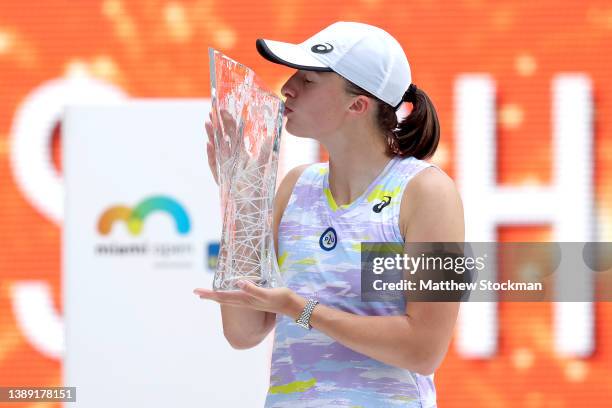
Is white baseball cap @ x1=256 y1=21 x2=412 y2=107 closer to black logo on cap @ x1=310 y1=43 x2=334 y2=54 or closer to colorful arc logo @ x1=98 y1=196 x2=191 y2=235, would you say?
black logo on cap @ x1=310 y1=43 x2=334 y2=54

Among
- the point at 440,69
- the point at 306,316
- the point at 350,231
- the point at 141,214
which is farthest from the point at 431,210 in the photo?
the point at 440,69

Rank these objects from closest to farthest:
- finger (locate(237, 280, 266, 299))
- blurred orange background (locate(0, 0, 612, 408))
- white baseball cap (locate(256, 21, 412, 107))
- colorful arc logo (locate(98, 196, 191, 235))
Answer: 1. finger (locate(237, 280, 266, 299))
2. white baseball cap (locate(256, 21, 412, 107))
3. colorful arc logo (locate(98, 196, 191, 235))
4. blurred orange background (locate(0, 0, 612, 408))

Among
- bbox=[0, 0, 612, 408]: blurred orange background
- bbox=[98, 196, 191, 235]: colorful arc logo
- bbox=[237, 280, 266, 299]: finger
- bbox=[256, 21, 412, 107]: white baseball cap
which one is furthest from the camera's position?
bbox=[0, 0, 612, 408]: blurred orange background

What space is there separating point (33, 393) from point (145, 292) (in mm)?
1386

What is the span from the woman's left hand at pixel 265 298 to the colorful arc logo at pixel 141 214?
1780mm

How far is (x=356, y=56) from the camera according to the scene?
148 centimetres

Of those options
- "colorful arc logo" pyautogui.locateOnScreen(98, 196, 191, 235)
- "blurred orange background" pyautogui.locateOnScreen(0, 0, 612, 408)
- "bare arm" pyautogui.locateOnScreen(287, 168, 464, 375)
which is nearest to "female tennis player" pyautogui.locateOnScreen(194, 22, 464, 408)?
"bare arm" pyautogui.locateOnScreen(287, 168, 464, 375)

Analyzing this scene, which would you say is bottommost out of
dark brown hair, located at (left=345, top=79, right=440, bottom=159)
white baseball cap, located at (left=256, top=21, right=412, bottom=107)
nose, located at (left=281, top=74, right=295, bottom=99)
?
dark brown hair, located at (left=345, top=79, right=440, bottom=159)

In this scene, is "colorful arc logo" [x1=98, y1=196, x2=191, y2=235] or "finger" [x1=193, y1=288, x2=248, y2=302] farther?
"colorful arc logo" [x1=98, y1=196, x2=191, y2=235]

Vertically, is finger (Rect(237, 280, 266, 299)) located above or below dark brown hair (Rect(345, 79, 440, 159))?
below

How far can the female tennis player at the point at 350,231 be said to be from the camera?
55.0 inches

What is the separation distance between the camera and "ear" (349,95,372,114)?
4.96 feet

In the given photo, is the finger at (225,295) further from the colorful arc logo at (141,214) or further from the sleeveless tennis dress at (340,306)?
the colorful arc logo at (141,214)

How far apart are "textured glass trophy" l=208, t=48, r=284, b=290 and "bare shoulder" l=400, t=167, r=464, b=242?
0.71 ft
